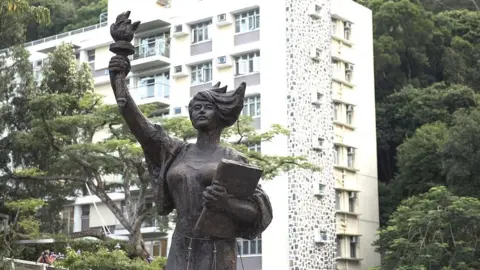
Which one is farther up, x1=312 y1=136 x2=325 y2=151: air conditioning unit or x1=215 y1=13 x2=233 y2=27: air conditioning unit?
x1=215 y1=13 x2=233 y2=27: air conditioning unit

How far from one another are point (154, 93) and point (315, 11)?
900cm

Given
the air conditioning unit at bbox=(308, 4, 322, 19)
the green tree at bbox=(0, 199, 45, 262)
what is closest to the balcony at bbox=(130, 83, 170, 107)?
the air conditioning unit at bbox=(308, 4, 322, 19)

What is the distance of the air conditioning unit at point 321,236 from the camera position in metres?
39.9

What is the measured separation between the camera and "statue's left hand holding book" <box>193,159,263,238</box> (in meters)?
5.68

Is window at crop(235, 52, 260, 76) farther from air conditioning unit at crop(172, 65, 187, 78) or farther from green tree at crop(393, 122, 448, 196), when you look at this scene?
green tree at crop(393, 122, 448, 196)

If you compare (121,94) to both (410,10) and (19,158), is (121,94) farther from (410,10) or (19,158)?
(410,10)

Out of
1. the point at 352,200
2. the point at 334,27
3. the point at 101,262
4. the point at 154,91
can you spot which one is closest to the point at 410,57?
the point at 334,27

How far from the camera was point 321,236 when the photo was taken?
40250 millimetres

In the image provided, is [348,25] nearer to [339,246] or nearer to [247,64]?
[247,64]

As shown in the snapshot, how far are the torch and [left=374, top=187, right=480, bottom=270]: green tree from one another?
25.9 metres

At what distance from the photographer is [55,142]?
34.5 m

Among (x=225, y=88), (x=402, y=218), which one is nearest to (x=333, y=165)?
(x=402, y=218)

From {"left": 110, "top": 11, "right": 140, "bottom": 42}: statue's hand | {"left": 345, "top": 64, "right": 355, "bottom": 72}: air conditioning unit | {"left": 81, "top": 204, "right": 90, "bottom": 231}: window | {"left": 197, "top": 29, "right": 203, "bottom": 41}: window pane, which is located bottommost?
{"left": 110, "top": 11, "right": 140, "bottom": 42}: statue's hand

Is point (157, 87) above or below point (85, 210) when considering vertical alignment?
above
